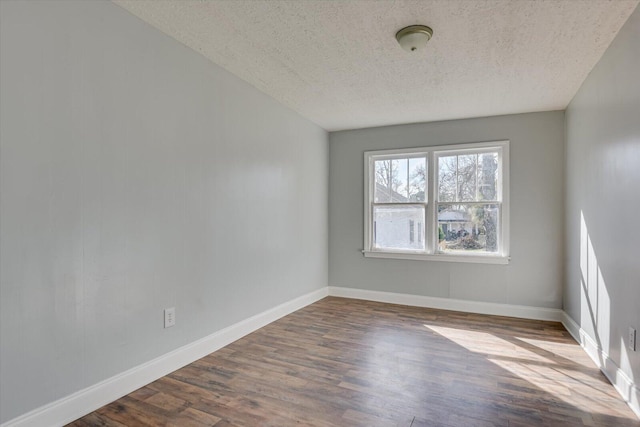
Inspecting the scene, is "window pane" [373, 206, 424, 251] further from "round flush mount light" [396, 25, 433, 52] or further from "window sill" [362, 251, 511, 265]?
"round flush mount light" [396, 25, 433, 52]

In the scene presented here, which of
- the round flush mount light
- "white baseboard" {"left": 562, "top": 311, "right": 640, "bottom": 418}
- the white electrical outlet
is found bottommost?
"white baseboard" {"left": 562, "top": 311, "right": 640, "bottom": 418}

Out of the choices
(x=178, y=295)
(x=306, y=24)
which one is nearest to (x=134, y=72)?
(x=306, y=24)

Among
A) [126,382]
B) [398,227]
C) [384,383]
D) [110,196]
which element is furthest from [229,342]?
[398,227]

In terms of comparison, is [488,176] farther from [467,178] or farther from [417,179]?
[417,179]

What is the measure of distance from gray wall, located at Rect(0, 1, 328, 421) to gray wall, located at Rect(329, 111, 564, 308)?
6.38ft

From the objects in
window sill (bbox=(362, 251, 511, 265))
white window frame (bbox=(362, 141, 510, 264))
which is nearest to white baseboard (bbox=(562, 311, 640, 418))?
window sill (bbox=(362, 251, 511, 265))

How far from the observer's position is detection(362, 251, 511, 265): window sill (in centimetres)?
436

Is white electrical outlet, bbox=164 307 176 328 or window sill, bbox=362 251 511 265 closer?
white electrical outlet, bbox=164 307 176 328

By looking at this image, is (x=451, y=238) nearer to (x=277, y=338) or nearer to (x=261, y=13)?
(x=277, y=338)

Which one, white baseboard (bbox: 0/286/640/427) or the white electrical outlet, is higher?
the white electrical outlet

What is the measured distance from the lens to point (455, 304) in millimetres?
4543

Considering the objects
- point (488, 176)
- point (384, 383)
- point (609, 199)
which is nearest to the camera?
point (384, 383)

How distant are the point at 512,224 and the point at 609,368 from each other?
79.9 inches

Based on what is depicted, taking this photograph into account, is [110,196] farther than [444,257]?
No
